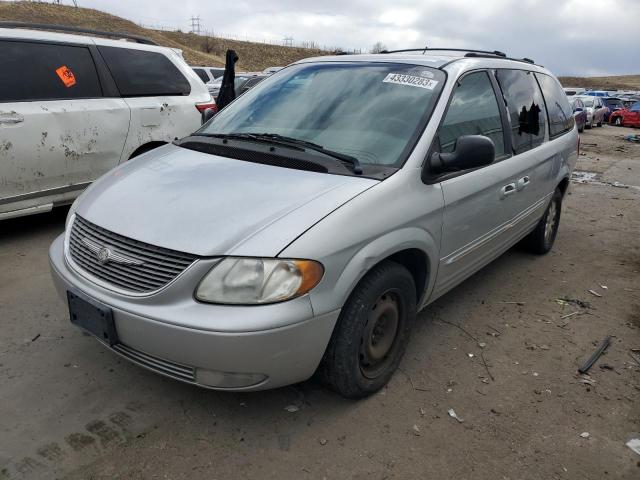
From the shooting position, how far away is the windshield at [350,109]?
2.88 metres

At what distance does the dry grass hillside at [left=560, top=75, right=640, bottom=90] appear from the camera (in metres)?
73.2

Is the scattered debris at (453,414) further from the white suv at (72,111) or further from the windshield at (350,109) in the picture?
the white suv at (72,111)

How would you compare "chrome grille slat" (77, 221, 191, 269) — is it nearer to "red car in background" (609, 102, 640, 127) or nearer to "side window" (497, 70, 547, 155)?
"side window" (497, 70, 547, 155)

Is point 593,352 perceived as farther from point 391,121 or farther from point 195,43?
point 195,43

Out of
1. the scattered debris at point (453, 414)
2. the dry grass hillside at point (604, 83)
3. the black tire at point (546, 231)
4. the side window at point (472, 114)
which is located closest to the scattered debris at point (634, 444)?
the scattered debris at point (453, 414)

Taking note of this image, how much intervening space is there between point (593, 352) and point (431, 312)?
107cm

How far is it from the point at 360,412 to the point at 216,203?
4.16 feet

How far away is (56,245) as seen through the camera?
112 inches

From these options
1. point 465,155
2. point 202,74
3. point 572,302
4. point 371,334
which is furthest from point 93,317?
point 202,74

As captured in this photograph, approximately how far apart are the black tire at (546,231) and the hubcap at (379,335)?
2733mm

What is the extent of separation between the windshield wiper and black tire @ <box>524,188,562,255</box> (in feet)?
9.44

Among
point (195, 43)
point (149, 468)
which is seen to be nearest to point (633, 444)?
point (149, 468)

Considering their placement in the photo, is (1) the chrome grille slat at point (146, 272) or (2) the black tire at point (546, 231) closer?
(1) the chrome grille slat at point (146, 272)

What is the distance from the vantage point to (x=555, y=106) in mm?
4875
